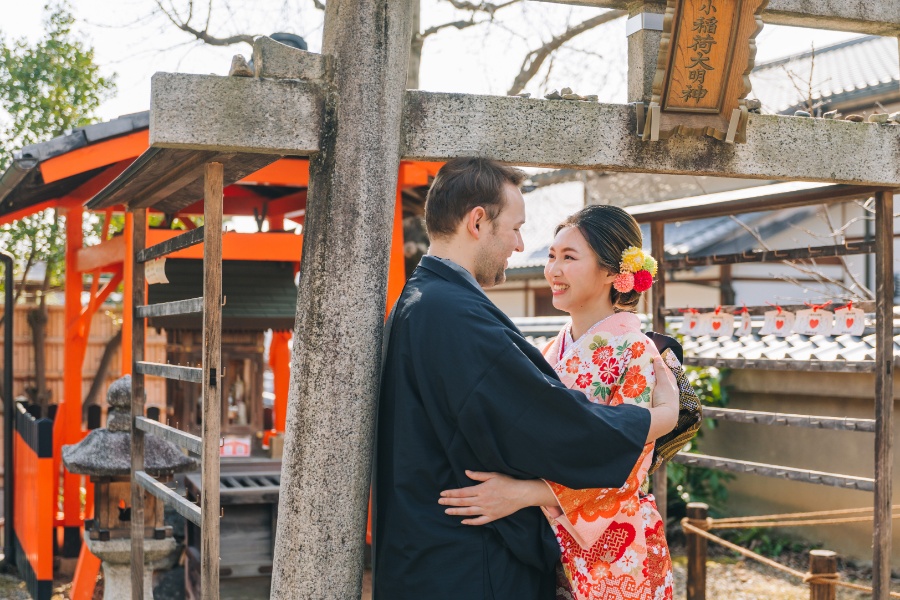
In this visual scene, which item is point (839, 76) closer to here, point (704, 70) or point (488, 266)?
point (704, 70)

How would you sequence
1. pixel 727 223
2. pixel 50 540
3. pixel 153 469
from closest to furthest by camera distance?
pixel 153 469 → pixel 50 540 → pixel 727 223

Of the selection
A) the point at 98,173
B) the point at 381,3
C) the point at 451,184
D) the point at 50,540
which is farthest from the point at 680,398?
the point at 98,173

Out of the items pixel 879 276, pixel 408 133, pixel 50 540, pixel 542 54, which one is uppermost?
pixel 542 54

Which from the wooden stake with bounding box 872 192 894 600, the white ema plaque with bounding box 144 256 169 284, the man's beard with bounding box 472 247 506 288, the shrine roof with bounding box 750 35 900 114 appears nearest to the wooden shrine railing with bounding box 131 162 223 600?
the white ema plaque with bounding box 144 256 169 284

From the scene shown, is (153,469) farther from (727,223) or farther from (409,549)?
(727,223)

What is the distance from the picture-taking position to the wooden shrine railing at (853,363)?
392 centimetres

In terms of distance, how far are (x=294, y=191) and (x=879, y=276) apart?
523 centimetres

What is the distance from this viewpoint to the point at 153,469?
4.48m

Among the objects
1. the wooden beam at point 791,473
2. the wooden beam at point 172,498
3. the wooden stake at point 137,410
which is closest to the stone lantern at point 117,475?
the wooden stake at point 137,410

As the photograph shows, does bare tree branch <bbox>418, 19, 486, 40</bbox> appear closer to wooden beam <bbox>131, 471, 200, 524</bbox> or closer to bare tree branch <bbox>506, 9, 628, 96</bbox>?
bare tree branch <bbox>506, 9, 628, 96</bbox>

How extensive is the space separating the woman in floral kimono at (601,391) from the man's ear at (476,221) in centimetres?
44

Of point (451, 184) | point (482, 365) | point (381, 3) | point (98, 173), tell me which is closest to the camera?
point (482, 365)

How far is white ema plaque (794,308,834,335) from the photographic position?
470 cm

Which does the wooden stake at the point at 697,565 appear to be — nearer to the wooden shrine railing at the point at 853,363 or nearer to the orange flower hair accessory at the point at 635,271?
the wooden shrine railing at the point at 853,363
